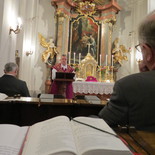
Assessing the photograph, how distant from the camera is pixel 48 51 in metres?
9.55

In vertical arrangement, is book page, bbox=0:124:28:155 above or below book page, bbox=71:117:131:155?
below

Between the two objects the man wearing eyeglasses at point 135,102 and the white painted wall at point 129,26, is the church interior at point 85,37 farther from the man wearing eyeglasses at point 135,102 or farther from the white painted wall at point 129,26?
the man wearing eyeglasses at point 135,102

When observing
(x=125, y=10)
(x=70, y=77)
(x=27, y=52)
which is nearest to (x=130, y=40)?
(x=125, y=10)

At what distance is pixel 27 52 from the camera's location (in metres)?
8.28

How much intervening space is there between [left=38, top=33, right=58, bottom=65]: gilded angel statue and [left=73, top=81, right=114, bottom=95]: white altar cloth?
9.97 ft

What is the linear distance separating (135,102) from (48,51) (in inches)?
345

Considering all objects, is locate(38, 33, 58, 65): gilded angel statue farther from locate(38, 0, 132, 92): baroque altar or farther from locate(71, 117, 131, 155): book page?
locate(71, 117, 131, 155): book page

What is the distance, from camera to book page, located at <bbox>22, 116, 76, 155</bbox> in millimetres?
609

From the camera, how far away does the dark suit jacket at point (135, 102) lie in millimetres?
1099

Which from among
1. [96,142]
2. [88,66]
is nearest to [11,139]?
[96,142]

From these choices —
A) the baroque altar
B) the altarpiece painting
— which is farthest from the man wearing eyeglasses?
the altarpiece painting

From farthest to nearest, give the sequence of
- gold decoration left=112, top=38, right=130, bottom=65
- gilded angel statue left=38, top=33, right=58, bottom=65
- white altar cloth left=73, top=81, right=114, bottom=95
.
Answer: gold decoration left=112, top=38, right=130, bottom=65, gilded angel statue left=38, top=33, right=58, bottom=65, white altar cloth left=73, top=81, right=114, bottom=95

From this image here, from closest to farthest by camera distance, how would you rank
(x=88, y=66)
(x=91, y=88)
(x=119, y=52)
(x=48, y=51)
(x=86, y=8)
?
(x=91, y=88), (x=48, y=51), (x=88, y=66), (x=119, y=52), (x=86, y=8)

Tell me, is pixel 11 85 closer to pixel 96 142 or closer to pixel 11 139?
pixel 11 139
